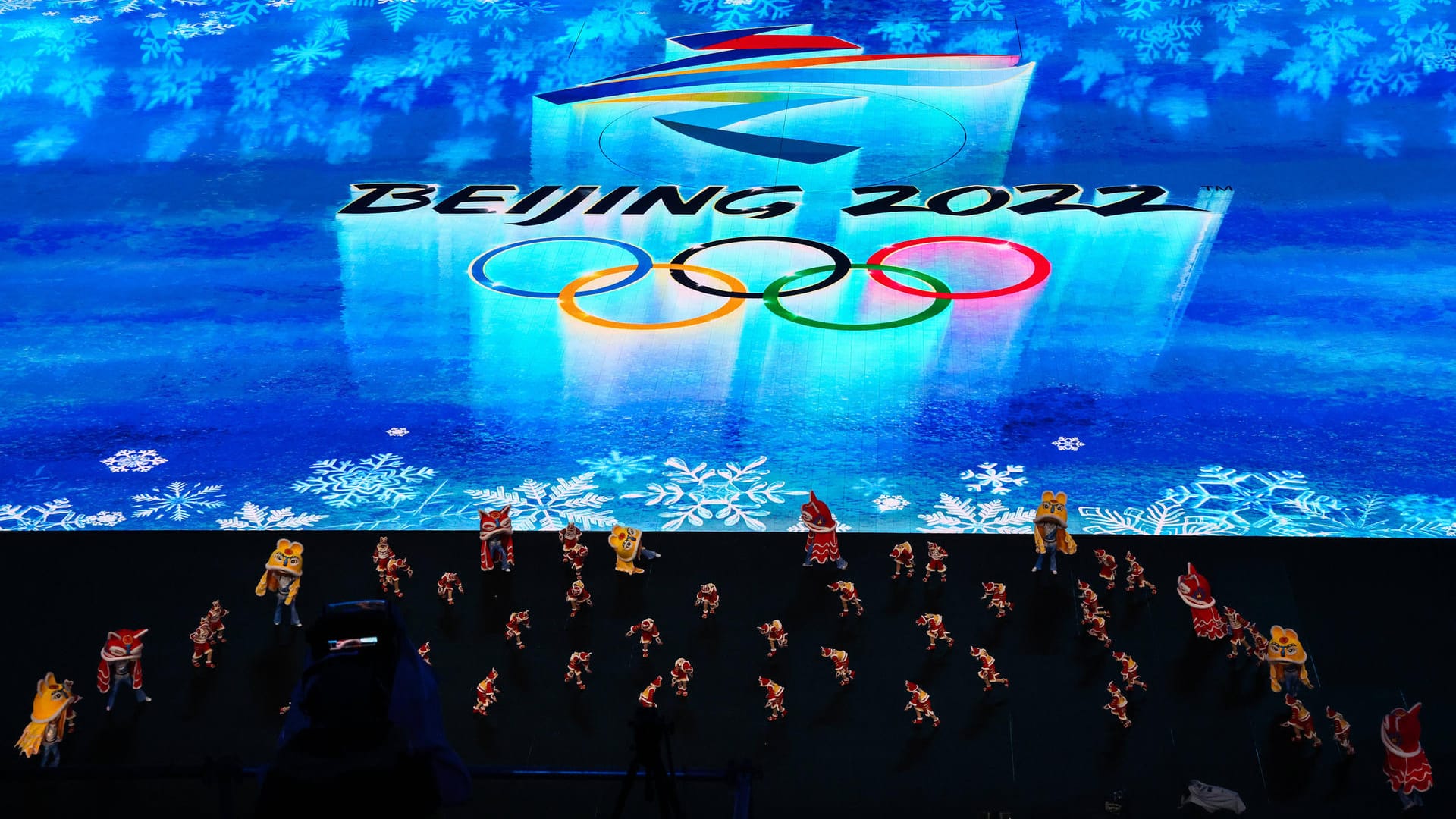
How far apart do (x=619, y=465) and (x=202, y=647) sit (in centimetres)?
232

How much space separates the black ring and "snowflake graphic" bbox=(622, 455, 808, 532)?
175cm

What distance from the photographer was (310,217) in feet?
29.8

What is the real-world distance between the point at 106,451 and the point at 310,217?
2.73m

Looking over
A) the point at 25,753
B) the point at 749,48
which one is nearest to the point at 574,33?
the point at 749,48

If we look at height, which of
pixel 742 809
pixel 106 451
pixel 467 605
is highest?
pixel 742 809

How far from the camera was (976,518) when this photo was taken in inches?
238

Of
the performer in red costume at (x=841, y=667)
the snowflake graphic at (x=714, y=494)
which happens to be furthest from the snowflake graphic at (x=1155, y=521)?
the performer in red costume at (x=841, y=667)

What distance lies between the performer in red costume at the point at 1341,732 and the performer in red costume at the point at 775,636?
5.80 feet

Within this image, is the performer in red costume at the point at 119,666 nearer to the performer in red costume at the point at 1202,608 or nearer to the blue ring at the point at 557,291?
the performer in red costume at the point at 1202,608

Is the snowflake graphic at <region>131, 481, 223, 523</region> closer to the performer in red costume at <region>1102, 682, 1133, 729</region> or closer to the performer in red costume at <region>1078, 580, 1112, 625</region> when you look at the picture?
the performer in red costume at <region>1078, 580, 1112, 625</region>

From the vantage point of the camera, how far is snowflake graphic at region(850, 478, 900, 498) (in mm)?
6238

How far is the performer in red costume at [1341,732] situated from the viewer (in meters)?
4.15

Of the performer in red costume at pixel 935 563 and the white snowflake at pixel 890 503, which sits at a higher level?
the performer in red costume at pixel 935 563

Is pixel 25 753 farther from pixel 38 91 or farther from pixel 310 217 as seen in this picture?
pixel 38 91
